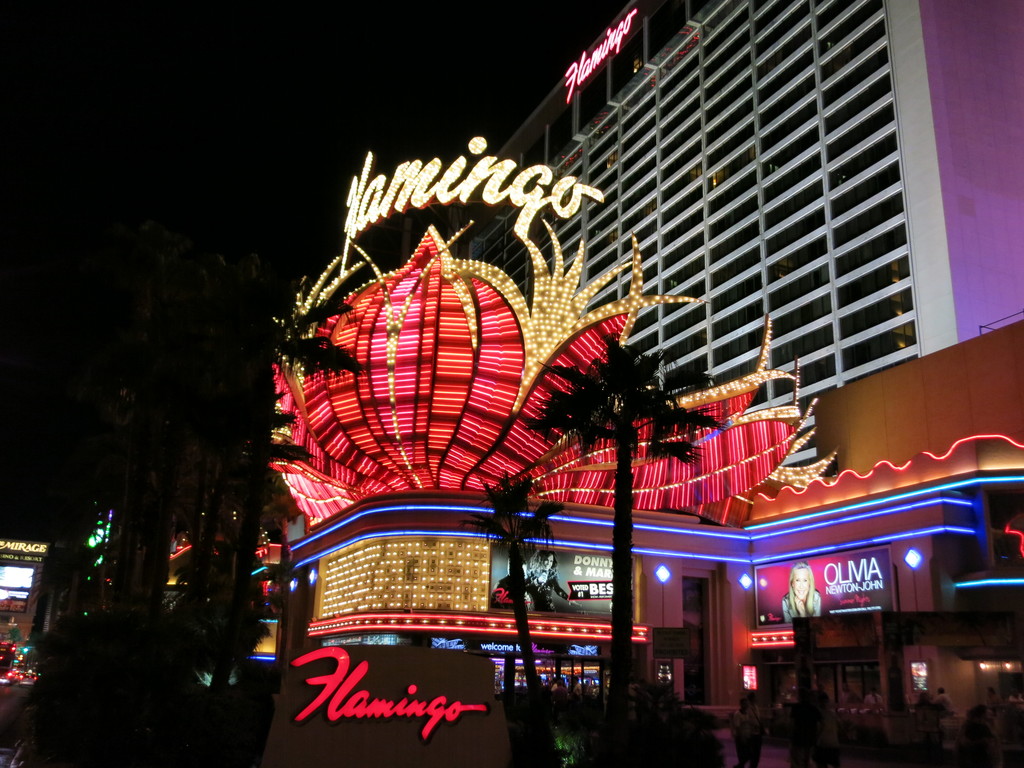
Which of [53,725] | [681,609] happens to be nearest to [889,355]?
[681,609]

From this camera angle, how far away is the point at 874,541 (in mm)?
28250

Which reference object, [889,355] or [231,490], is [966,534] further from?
[889,355]

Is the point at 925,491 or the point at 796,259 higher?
the point at 796,259

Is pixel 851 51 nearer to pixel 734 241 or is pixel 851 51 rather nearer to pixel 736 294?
pixel 734 241

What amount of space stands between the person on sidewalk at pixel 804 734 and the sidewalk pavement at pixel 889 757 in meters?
3.75

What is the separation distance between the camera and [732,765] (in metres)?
18.9

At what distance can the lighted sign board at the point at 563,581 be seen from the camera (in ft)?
97.3

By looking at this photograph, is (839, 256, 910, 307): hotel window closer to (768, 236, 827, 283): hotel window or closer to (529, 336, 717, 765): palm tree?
(768, 236, 827, 283): hotel window

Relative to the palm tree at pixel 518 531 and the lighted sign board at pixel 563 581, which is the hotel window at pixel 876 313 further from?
the palm tree at pixel 518 531

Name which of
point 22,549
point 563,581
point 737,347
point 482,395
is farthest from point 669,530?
point 22,549

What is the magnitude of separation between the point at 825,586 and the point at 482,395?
12.4m

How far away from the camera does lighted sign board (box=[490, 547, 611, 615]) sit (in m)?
29.7

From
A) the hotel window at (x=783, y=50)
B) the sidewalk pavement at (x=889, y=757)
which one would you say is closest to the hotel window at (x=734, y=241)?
the hotel window at (x=783, y=50)

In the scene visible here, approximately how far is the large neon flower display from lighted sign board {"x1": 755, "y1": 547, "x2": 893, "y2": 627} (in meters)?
3.06
